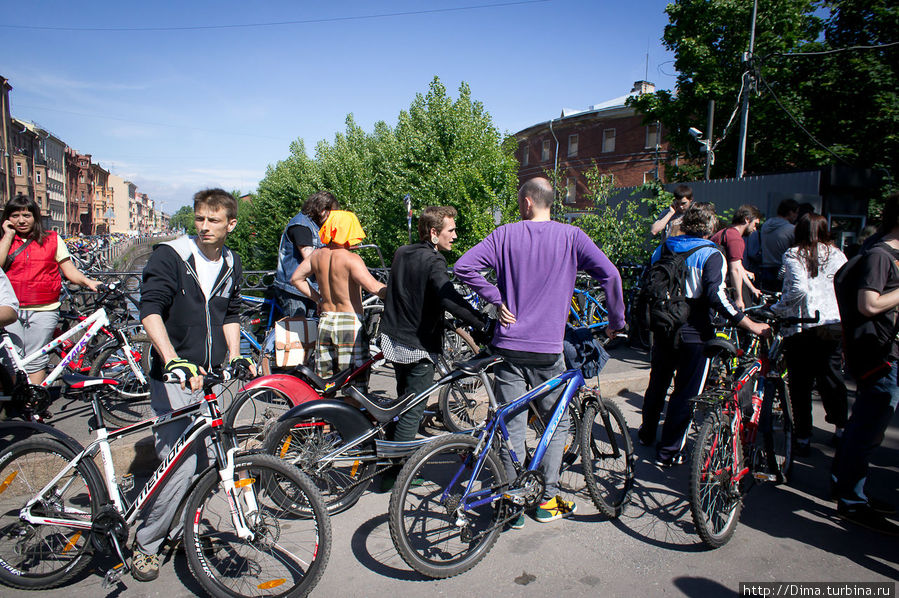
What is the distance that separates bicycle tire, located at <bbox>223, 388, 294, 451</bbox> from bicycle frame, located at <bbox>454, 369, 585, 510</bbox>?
54.8 inches

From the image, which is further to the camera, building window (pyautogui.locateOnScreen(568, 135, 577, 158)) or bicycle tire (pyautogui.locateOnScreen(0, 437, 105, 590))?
building window (pyautogui.locateOnScreen(568, 135, 577, 158))

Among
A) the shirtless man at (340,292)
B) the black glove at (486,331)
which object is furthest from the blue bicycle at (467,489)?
the shirtless man at (340,292)

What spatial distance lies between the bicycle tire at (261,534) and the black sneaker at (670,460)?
2769 mm

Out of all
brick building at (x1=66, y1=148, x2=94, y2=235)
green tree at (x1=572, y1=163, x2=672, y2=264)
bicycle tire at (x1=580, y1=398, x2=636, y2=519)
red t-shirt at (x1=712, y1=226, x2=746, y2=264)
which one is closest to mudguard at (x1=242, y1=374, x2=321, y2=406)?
bicycle tire at (x1=580, y1=398, x2=636, y2=519)

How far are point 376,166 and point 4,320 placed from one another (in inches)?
1090

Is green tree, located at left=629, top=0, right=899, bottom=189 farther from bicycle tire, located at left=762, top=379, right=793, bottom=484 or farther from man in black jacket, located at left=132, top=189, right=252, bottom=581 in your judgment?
man in black jacket, located at left=132, top=189, right=252, bottom=581

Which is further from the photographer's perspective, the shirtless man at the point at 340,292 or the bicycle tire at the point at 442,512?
the shirtless man at the point at 340,292

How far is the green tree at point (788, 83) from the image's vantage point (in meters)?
17.9

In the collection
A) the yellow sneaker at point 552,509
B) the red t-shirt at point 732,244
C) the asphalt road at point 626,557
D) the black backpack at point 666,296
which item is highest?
the red t-shirt at point 732,244

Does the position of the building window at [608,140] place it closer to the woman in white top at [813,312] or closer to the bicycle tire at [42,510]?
the woman in white top at [813,312]

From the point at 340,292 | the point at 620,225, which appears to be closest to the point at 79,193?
the point at 620,225

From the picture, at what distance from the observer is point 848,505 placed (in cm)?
342

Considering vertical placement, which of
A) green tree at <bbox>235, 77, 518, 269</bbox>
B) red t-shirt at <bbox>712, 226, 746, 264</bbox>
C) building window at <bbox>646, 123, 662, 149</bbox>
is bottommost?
red t-shirt at <bbox>712, 226, 746, 264</bbox>

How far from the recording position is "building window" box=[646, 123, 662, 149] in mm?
36312
